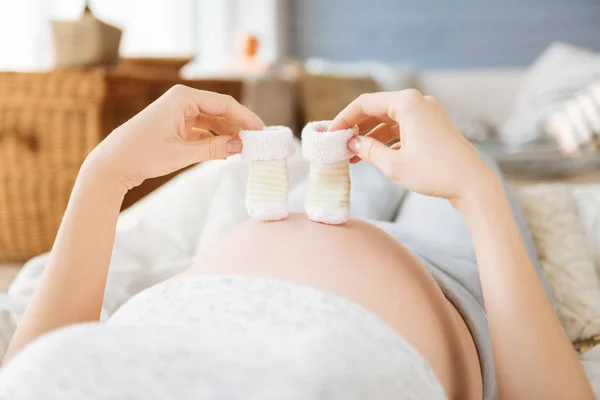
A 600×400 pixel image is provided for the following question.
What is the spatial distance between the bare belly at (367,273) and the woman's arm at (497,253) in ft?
0.18

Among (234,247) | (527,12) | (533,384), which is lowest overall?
(533,384)

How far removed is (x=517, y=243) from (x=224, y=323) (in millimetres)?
298

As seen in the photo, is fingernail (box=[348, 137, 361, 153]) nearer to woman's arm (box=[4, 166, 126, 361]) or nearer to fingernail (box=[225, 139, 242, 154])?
fingernail (box=[225, 139, 242, 154])

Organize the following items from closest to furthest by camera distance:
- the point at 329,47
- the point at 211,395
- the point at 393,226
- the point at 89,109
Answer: the point at 211,395, the point at 393,226, the point at 89,109, the point at 329,47

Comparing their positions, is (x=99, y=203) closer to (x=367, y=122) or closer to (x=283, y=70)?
(x=367, y=122)

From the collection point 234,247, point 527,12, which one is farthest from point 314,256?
point 527,12

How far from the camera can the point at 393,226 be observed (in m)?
0.99

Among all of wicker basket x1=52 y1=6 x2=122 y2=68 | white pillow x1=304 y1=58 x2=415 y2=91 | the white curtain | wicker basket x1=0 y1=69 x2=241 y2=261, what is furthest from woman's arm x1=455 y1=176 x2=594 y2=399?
white pillow x1=304 y1=58 x2=415 y2=91

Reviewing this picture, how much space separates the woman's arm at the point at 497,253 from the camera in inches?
23.7

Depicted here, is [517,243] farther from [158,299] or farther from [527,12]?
[527,12]

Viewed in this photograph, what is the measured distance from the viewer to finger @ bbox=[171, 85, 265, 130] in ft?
2.24

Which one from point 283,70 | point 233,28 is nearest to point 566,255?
point 283,70

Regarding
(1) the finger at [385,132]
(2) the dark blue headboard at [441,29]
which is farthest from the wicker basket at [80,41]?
(2) the dark blue headboard at [441,29]

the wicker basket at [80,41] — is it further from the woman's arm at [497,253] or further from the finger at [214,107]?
the woman's arm at [497,253]
